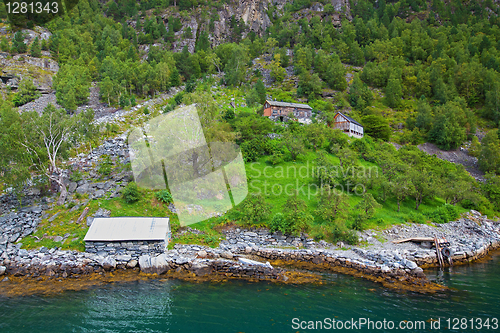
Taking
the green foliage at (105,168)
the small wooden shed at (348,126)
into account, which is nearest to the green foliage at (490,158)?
the small wooden shed at (348,126)

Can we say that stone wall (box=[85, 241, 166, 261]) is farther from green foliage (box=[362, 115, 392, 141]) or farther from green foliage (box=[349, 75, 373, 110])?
green foliage (box=[349, 75, 373, 110])

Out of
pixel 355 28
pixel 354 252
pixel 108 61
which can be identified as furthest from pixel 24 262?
pixel 355 28

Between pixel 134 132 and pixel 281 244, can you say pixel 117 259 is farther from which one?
pixel 134 132

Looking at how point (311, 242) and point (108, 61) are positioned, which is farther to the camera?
point (108, 61)

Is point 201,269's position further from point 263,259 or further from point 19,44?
point 19,44

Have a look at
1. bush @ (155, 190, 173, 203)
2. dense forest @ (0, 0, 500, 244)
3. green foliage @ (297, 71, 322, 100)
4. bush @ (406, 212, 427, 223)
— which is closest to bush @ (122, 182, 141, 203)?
bush @ (155, 190, 173, 203)

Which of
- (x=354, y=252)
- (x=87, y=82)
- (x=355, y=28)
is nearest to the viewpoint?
(x=354, y=252)
